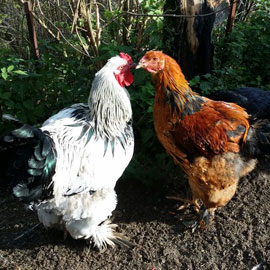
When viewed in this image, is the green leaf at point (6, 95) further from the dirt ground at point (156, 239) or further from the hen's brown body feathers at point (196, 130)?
the hen's brown body feathers at point (196, 130)

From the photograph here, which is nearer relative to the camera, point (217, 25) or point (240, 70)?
point (240, 70)

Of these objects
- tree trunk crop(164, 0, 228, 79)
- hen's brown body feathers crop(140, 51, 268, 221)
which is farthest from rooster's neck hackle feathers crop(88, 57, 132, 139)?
tree trunk crop(164, 0, 228, 79)

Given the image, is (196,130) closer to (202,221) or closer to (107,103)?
(107,103)

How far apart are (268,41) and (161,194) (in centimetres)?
302

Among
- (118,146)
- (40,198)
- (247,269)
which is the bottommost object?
(247,269)

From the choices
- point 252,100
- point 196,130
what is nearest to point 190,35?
point 252,100

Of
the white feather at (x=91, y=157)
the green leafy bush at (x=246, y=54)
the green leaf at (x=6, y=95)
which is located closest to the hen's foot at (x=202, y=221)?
the white feather at (x=91, y=157)

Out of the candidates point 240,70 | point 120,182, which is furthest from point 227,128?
point 240,70

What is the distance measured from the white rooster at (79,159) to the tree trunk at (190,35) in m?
1.10

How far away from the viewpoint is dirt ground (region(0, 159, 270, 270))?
2.82 m

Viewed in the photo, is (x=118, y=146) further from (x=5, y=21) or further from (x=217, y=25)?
(x=5, y=21)

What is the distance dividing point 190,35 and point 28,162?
257 cm

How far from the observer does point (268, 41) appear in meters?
4.70

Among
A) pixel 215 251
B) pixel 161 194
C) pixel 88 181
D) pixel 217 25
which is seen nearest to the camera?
pixel 88 181
